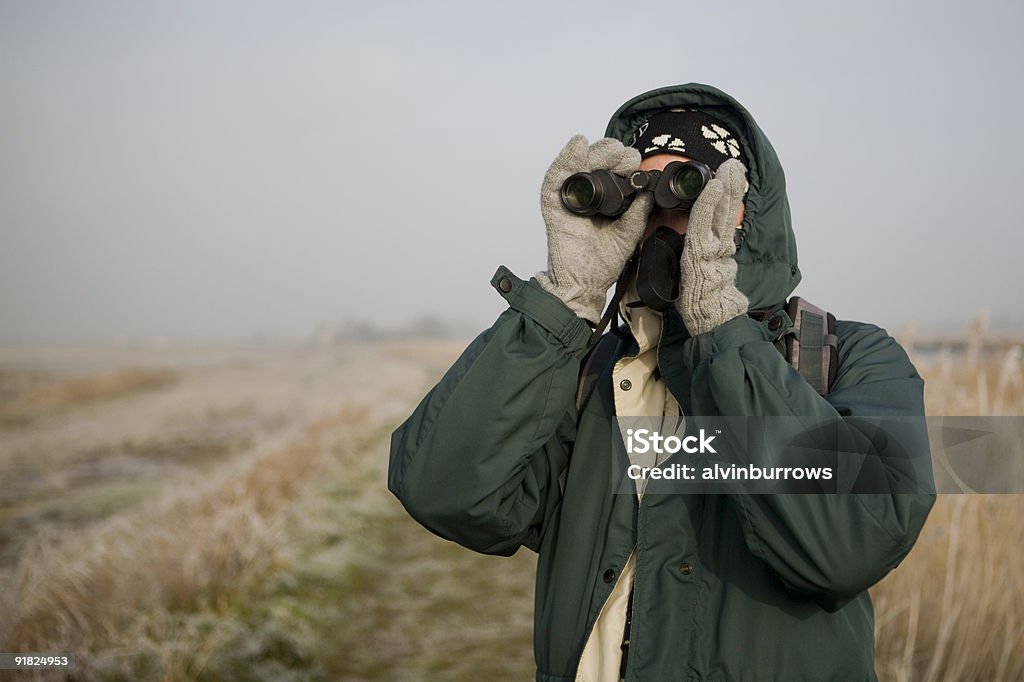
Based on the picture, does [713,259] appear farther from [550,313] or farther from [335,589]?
[335,589]

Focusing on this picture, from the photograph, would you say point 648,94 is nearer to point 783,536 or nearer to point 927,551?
point 783,536

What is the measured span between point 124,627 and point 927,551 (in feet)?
12.1

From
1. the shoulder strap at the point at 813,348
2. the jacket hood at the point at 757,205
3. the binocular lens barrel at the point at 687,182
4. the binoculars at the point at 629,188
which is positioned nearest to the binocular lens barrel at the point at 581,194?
the binoculars at the point at 629,188

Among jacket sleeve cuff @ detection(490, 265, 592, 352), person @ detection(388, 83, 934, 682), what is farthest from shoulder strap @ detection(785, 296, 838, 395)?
jacket sleeve cuff @ detection(490, 265, 592, 352)

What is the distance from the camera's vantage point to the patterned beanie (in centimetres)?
205

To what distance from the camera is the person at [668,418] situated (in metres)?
1.58

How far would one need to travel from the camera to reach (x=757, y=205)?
6.37 ft

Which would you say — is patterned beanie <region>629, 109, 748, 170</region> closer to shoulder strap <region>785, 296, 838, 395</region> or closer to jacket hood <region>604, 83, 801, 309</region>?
jacket hood <region>604, 83, 801, 309</region>

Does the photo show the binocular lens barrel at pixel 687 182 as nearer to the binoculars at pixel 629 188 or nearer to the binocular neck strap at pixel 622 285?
the binoculars at pixel 629 188

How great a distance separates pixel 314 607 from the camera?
15.6ft

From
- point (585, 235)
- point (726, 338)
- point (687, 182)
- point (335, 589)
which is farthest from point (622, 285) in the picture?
point (335, 589)

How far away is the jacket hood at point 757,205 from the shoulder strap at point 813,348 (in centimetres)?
10

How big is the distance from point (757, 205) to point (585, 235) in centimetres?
41

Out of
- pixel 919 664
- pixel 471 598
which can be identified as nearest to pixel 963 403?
pixel 919 664
